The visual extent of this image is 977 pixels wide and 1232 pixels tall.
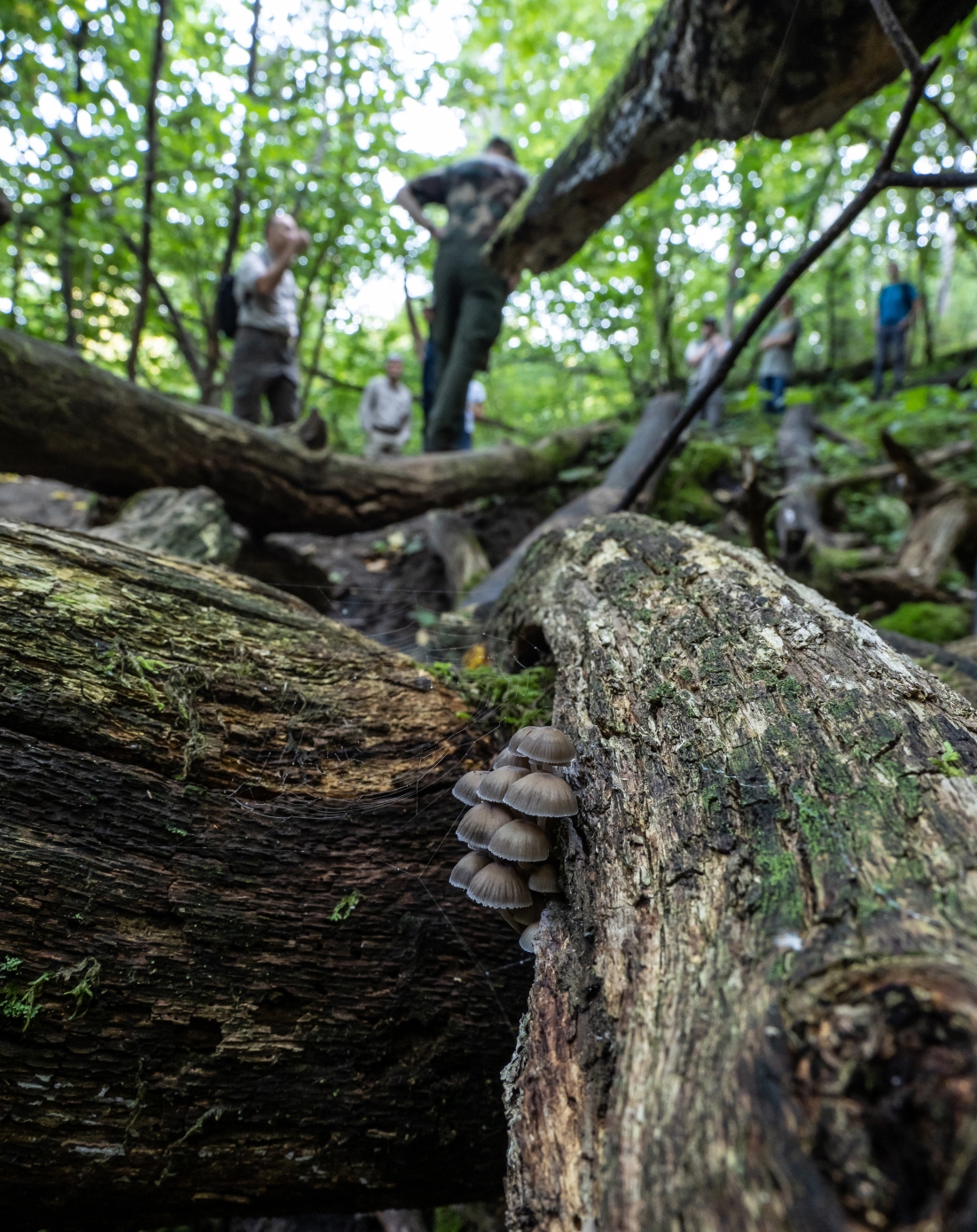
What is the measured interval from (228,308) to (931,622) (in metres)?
6.77

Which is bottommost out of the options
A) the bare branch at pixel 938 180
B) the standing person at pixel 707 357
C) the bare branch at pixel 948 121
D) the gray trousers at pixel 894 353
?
the bare branch at pixel 938 180

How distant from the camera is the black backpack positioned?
6125 mm

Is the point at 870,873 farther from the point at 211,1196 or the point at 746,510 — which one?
the point at 746,510

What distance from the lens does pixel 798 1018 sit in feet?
2.81

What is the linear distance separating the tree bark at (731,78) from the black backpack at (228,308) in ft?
12.5

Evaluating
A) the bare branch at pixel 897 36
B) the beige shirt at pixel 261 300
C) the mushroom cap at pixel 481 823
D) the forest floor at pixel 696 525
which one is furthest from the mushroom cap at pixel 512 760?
the beige shirt at pixel 261 300

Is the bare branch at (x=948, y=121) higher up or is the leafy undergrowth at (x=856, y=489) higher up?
the bare branch at (x=948, y=121)

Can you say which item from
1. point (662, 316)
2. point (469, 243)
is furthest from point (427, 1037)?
point (662, 316)

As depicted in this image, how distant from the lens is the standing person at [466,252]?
5.99 meters

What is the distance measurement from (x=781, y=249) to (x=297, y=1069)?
1324 centimetres

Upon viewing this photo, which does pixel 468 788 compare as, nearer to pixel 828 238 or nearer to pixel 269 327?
pixel 828 238

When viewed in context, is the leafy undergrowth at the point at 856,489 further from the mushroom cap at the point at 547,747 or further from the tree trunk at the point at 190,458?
the mushroom cap at the point at 547,747

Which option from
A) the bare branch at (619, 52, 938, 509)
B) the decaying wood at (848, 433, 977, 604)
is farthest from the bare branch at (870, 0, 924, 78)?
the decaying wood at (848, 433, 977, 604)

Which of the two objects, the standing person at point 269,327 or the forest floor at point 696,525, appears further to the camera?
the standing person at point 269,327
